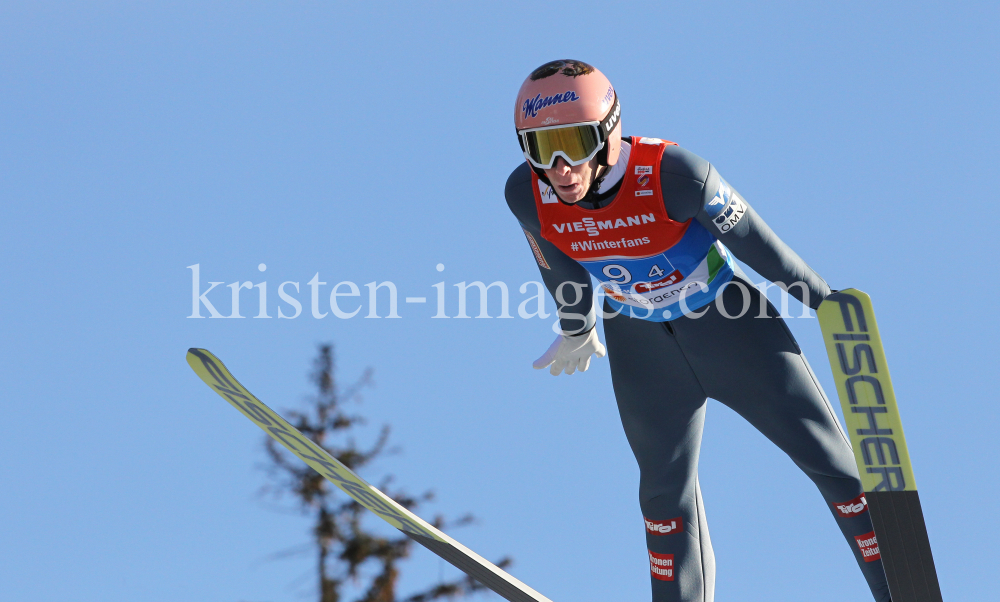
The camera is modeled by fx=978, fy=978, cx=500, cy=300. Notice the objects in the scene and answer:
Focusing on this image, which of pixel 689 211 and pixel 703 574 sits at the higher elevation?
pixel 689 211

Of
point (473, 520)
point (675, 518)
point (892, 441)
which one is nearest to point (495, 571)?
point (675, 518)

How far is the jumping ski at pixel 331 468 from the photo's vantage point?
4.62m

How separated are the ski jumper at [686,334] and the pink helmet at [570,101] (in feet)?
0.48

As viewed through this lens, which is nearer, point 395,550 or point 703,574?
point 703,574

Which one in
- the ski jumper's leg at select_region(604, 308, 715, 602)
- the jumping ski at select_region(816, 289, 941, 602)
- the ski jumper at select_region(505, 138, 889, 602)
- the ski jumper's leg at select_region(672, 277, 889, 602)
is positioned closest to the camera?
the jumping ski at select_region(816, 289, 941, 602)

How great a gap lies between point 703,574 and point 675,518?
11.5 inches

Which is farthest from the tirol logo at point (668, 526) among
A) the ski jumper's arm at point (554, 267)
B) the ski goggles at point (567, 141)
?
the ski goggles at point (567, 141)

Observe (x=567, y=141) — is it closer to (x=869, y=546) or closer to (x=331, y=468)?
(x=869, y=546)

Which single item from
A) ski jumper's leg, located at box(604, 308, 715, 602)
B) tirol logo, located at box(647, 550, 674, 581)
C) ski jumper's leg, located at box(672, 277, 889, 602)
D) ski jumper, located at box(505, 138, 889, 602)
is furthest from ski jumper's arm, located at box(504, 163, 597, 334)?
tirol logo, located at box(647, 550, 674, 581)

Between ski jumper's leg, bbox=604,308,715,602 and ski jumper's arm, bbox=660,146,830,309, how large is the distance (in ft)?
1.66

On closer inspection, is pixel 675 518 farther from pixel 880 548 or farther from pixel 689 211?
pixel 689 211

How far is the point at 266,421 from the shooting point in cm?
486

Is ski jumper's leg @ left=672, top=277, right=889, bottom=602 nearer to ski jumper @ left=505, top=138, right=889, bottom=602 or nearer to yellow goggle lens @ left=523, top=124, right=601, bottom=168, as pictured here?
ski jumper @ left=505, top=138, right=889, bottom=602

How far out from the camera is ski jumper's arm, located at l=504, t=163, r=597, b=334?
13.5ft
